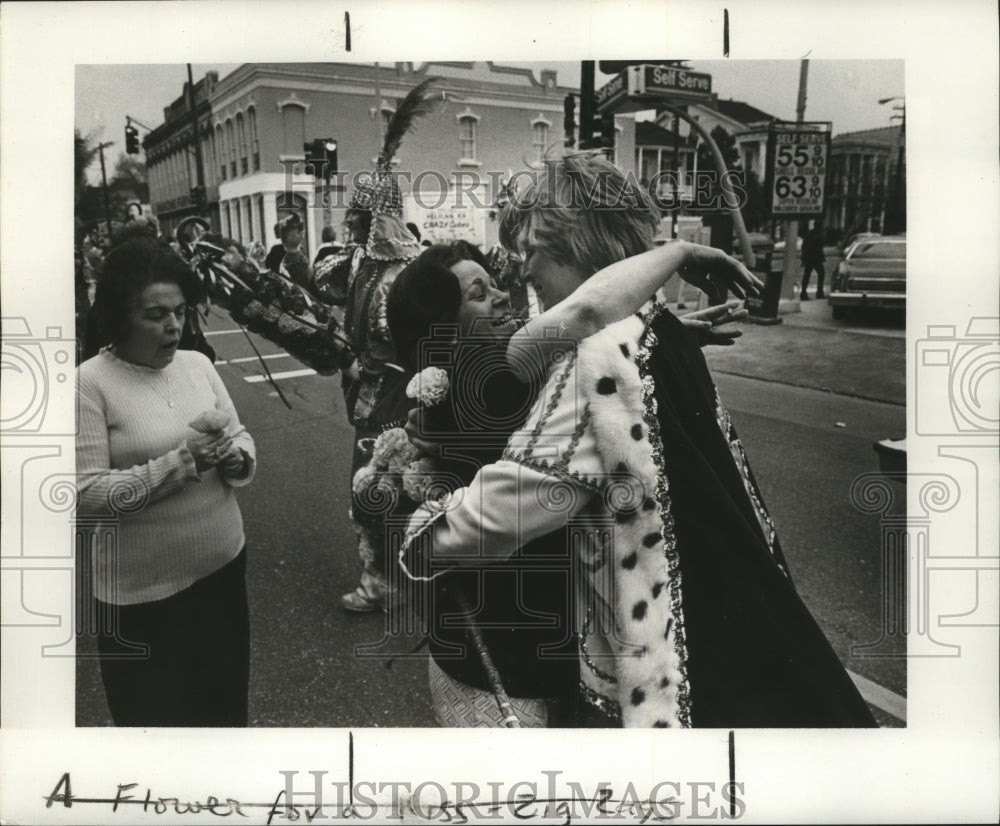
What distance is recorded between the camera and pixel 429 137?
269 centimetres

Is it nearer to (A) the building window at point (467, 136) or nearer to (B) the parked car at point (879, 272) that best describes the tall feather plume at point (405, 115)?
(A) the building window at point (467, 136)

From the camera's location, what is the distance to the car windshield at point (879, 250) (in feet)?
8.65

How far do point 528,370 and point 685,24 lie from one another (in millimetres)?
1262

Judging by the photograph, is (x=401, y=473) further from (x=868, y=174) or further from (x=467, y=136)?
(x=868, y=174)

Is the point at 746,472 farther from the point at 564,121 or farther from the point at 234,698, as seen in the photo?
the point at 234,698

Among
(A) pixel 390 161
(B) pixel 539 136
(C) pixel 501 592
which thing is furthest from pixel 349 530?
(B) pixel 539 136

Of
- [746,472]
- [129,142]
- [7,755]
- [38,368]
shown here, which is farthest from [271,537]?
[746,472]

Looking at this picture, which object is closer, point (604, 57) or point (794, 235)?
point (604, 57)

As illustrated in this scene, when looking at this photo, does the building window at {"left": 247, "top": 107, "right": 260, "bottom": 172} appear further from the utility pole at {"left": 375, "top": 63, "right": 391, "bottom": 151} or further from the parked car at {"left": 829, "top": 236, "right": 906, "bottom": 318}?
the parked car at {"left": 829, "top": 236, "right": 906, "bottom": 318}

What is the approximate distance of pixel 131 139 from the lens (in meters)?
2.63

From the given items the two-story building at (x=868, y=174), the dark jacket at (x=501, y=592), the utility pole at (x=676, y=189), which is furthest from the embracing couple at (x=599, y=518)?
the two-story building at (x=868, y=174)

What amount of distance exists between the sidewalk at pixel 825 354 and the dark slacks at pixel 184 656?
1.66 meters

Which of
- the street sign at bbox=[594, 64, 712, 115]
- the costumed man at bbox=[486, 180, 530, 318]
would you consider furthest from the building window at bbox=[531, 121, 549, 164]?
the costumed man at bbox=[486, 180, 530, 318]

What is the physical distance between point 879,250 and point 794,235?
0.26 m
